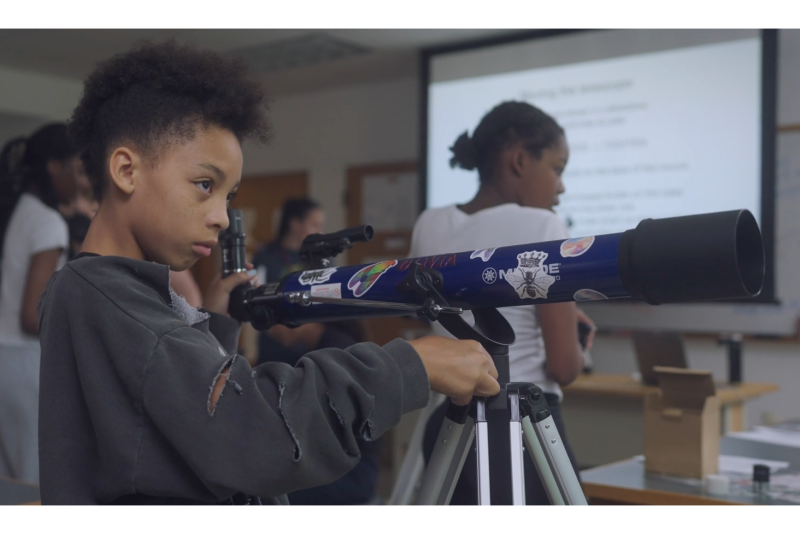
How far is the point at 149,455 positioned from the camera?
2.33 feet

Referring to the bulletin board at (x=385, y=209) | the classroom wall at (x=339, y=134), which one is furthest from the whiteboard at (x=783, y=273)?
the classroom wall at (x=339, y=134)

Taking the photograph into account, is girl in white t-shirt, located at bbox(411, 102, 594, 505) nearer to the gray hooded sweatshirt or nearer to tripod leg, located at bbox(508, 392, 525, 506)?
tripod leg, located at bbox(508, 392, 525, 506)

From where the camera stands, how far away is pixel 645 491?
5.01 ft

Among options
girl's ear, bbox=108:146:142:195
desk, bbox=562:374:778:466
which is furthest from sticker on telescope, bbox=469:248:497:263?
desk, bbox=562:374:778:466

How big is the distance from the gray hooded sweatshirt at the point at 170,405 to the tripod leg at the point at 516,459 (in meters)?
0.17

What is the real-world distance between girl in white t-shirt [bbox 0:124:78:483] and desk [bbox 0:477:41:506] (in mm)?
587

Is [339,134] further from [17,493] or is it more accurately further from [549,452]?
[549,452]

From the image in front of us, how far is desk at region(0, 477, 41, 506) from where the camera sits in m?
1.39

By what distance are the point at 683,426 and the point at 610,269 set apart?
1.02m

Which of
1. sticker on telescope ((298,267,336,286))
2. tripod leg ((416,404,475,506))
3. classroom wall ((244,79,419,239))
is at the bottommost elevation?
tripod leg ((416,404,475,506))
